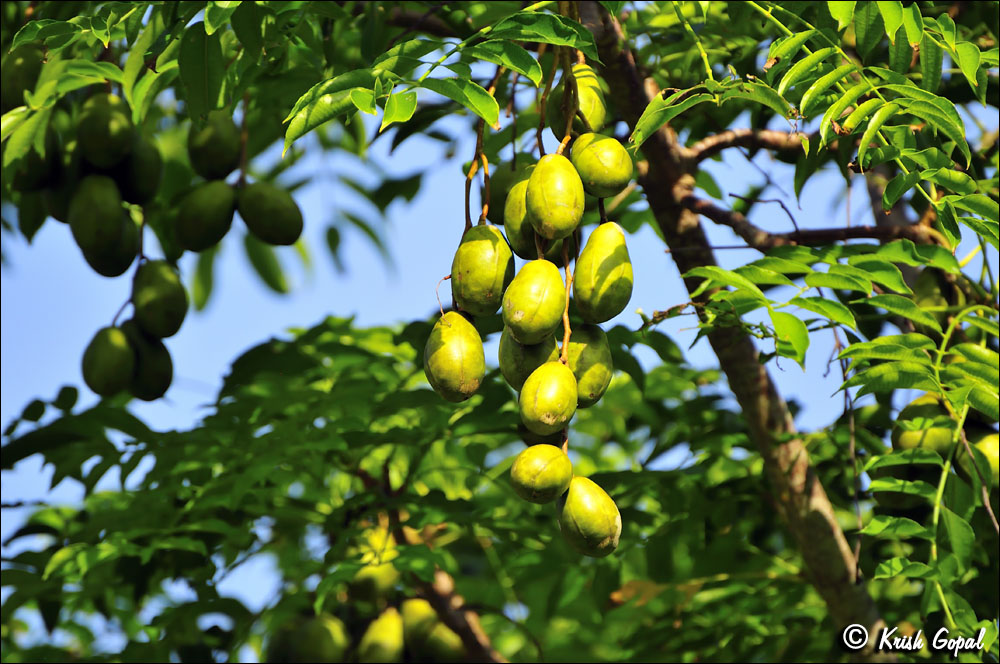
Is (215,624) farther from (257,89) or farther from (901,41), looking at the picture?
(901,41)

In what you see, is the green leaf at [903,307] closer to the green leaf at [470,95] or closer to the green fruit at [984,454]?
the green fruit at [984,454]

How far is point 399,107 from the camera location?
123cm

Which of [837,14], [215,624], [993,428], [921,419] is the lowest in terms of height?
[993,428]

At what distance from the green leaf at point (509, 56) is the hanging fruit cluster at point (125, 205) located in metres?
1.13

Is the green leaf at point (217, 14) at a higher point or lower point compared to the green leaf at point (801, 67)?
higher

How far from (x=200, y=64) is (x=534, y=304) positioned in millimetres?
858

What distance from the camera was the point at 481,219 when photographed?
1.29 m

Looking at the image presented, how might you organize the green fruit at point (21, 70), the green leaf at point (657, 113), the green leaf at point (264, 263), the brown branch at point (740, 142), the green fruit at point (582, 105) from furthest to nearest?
the green leaf at point (264, 263)
the green fruit at point (21, 70)
the brown branch at point (740, 142)
the green fruit at point (582, 105)
the green leaf at point (657, 113)

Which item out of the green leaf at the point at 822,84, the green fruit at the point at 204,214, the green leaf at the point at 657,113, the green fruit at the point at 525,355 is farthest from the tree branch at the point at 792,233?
the green fruit at the point at 204,214

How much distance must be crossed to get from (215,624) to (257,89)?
131 centimetres

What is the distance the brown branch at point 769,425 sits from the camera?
78.9 inches

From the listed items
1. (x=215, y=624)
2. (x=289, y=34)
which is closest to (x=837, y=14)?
(x=289, y=34)

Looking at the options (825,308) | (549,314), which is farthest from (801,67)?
(549,314)

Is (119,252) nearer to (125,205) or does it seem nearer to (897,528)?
(125,205)
